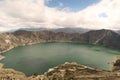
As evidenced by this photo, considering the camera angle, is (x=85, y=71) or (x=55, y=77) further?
(x=85, y=71)

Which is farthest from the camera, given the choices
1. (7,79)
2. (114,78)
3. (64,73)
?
(64,73)

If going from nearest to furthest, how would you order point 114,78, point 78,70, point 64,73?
point 114,78, point 64,73, point 78,70

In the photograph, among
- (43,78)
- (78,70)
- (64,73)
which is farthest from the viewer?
(78,70)

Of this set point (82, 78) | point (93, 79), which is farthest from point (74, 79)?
point (93, 79)

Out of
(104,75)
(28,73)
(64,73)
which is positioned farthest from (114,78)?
(28,73)

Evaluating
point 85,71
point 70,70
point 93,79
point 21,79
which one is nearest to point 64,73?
point 70,70

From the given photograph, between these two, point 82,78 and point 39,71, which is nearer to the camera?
point 82,78

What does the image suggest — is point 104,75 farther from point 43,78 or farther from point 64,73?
point 43,78

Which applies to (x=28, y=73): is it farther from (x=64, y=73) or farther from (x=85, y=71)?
(x=85, y=71)

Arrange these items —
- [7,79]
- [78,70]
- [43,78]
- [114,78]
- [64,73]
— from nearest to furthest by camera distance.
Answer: [7,79], [114,78], [43,78], [64,73], [78,70]
